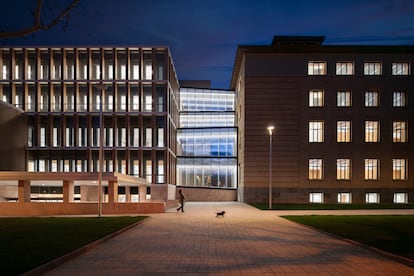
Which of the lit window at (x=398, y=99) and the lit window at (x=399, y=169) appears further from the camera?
the lit window at (x=398, y=99)

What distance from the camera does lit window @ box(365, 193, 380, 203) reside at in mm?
48719

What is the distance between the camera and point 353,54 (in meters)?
49.3

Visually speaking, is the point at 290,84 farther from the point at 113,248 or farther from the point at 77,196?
the point at 113,248

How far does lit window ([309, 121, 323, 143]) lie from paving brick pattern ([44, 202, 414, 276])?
30.6 metres

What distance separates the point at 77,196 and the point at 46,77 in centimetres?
1578

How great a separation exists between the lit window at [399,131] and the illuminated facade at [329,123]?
4.5 inches

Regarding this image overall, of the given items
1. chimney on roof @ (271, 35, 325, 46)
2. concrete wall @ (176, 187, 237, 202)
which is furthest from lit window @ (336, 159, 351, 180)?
chimney on roof @ (271, 35, 325, 46)

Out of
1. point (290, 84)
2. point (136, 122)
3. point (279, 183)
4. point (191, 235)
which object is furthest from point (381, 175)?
point (191, 235)

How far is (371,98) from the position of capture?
49.4m

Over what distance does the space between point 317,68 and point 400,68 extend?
9.64 meters

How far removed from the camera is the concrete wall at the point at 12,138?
4853 centimetres

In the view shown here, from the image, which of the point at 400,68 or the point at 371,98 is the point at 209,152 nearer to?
the point at 371,98

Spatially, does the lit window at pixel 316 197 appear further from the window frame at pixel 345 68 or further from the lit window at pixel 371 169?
the window frame at pixel 345 68

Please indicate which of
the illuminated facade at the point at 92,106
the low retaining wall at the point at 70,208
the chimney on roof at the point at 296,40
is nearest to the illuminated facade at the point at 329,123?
the illuminated facade at the point at 92,106
